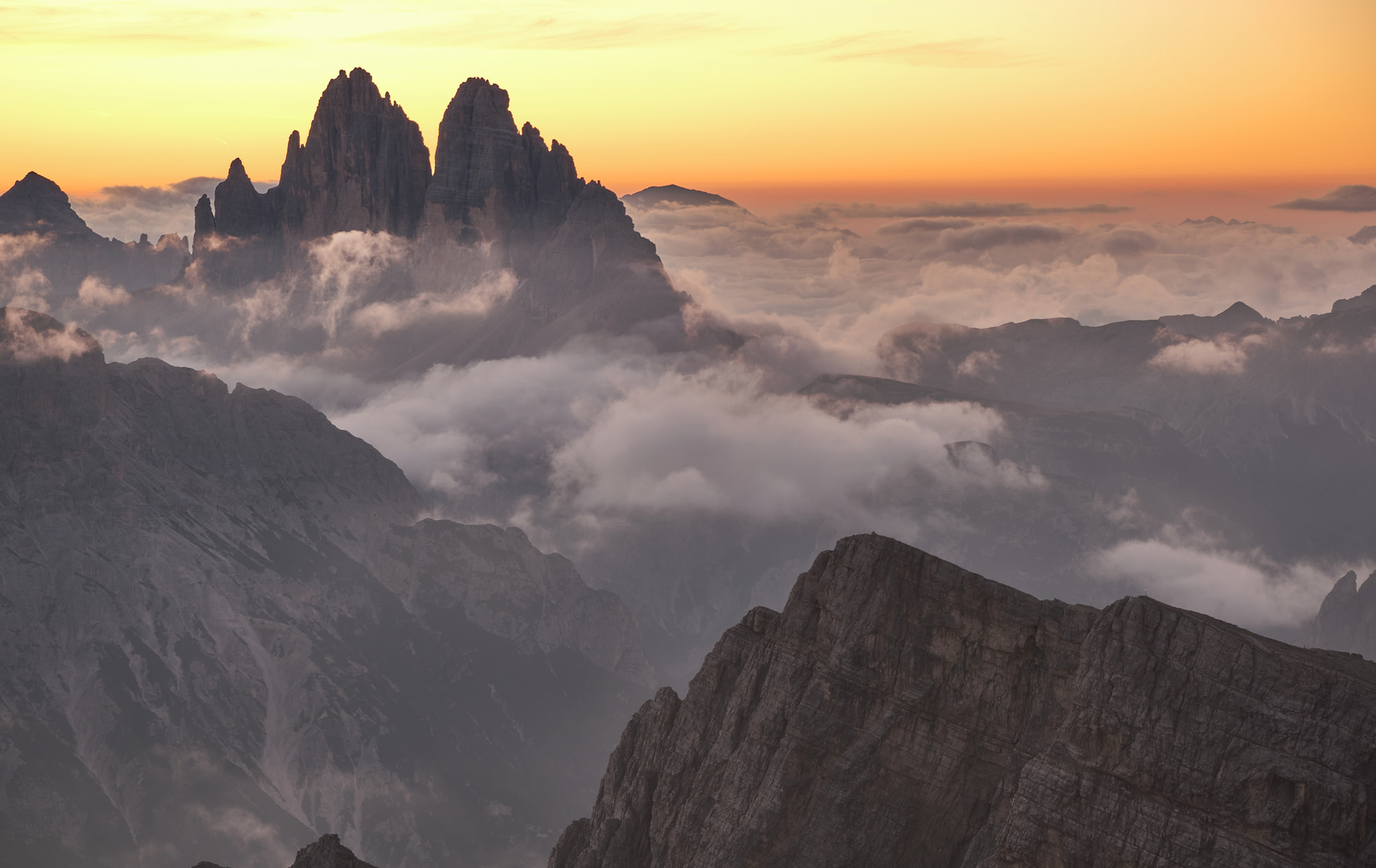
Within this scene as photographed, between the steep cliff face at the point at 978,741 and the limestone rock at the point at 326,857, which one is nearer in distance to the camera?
the steep cliff face at the point at 978,741

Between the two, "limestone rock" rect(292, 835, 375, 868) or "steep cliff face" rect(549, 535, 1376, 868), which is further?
"limestone rock" rect(292, 835, 375, 868)

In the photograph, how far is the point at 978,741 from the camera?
69.1 m

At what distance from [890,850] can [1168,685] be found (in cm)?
1978

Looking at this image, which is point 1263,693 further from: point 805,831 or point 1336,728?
point 805,831

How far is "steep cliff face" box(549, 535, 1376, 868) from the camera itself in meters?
55.8

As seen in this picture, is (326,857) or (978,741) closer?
(978,741)

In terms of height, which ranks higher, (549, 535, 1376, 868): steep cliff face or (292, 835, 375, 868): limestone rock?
(549, 535, 1376, 868): steep cliff face

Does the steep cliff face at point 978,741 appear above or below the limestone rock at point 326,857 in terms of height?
above

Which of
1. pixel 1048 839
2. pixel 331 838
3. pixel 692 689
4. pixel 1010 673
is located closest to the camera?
pixel 1048 839

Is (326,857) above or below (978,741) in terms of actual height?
below

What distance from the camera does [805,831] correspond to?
72.6m

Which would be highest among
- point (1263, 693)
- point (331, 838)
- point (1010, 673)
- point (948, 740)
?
point (1263, 693)

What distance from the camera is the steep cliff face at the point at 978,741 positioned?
55750 millimetres

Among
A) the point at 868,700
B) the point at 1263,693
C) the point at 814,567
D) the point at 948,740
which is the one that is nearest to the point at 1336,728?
the point at 1263,693
